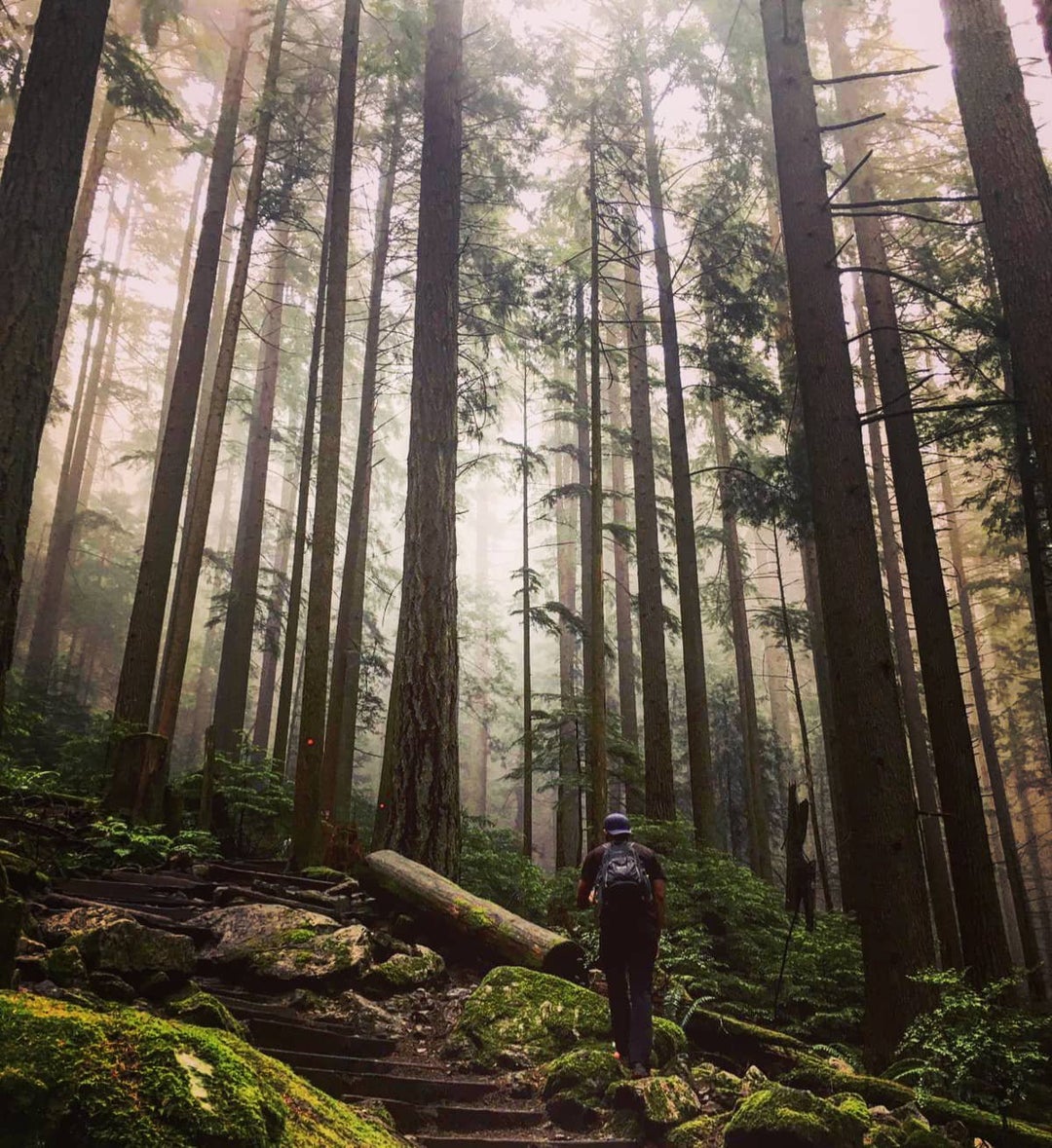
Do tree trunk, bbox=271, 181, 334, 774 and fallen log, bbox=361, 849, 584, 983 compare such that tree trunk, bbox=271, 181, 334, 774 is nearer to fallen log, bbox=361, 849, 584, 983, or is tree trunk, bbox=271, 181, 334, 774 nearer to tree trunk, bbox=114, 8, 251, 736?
tree trunk, bbox=114, 8, 251, 736

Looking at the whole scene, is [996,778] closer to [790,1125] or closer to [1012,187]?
[1012,187]

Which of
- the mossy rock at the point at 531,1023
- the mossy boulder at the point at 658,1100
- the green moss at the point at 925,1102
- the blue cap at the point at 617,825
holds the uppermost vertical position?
the blue cap at the point at 617,825

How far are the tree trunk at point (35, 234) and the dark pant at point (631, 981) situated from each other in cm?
465

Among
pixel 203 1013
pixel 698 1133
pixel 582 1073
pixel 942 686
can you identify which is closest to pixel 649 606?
pixel 942 686

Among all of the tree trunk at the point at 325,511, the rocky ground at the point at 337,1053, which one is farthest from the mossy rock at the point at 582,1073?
the tree trunk at the point at 325,511

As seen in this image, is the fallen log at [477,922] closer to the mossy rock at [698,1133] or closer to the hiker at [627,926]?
the hiker at [627,926]

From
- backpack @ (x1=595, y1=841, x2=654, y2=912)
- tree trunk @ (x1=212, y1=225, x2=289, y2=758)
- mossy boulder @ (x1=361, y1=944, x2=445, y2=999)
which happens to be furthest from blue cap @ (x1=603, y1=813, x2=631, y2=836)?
tree trunk @ (x1=212, y1=225, x2=289, y2=758)

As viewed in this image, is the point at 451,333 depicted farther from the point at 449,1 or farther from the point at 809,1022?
the point at 809,1022

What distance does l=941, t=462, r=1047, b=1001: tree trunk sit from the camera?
16.5 metres

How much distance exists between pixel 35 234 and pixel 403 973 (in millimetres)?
6234

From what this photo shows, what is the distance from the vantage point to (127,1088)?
202 cm

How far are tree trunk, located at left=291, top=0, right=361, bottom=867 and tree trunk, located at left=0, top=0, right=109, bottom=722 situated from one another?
442 cm

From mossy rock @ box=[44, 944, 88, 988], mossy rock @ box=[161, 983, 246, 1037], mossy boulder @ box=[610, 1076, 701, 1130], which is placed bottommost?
mossy boulder @ box=[610, 1076, 701, 1130]

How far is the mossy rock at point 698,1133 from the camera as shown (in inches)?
158
